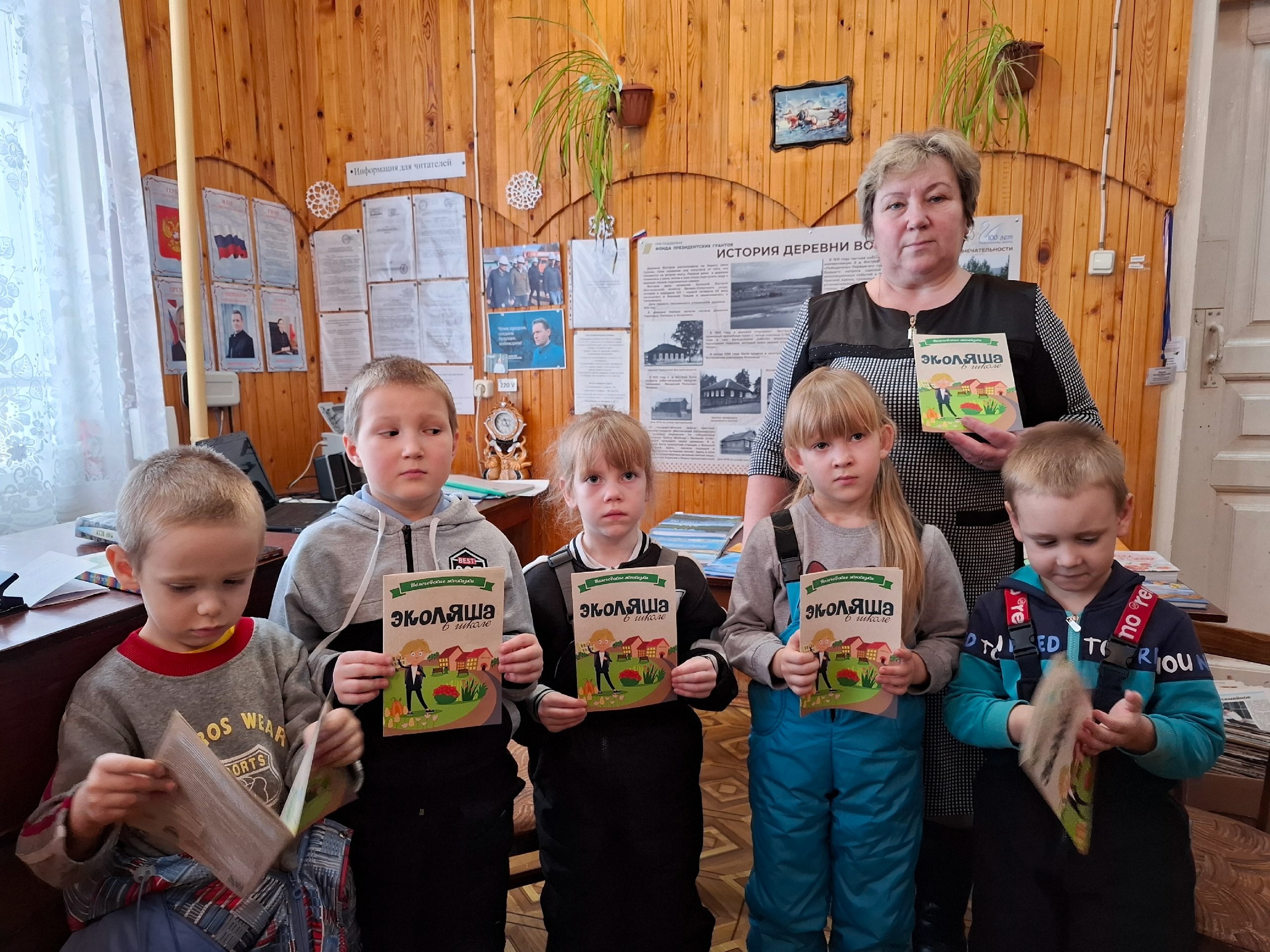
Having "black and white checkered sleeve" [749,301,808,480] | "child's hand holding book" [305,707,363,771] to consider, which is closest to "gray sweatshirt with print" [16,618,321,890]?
"child's hand holding book" [305,707,363,771]

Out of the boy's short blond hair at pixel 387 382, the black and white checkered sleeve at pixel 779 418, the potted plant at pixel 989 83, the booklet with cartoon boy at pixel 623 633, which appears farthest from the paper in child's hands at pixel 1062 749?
the potted plant at pixel 989 83

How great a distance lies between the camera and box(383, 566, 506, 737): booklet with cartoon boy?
1084 mm

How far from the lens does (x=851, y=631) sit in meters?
1.20

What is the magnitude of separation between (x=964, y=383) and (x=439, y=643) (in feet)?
Answer: 3.23

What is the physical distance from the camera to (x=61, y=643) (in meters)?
1.07

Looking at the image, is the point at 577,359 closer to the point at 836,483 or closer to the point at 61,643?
the point at 836,483

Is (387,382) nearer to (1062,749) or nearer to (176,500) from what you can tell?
(176,500)

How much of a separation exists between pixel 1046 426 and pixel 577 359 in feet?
7.04

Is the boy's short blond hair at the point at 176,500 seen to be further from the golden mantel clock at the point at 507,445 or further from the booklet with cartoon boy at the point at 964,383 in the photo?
the golden mantel clock at the point at 507,445

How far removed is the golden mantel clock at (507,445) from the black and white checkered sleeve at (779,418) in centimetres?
177

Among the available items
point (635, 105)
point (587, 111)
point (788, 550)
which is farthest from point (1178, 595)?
point (587, 111)

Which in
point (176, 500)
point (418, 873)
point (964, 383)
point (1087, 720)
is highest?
point (964, 383)

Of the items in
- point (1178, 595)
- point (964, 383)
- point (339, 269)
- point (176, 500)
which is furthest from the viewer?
point (339, 269)

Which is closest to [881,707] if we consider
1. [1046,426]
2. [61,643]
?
[1046,426]
